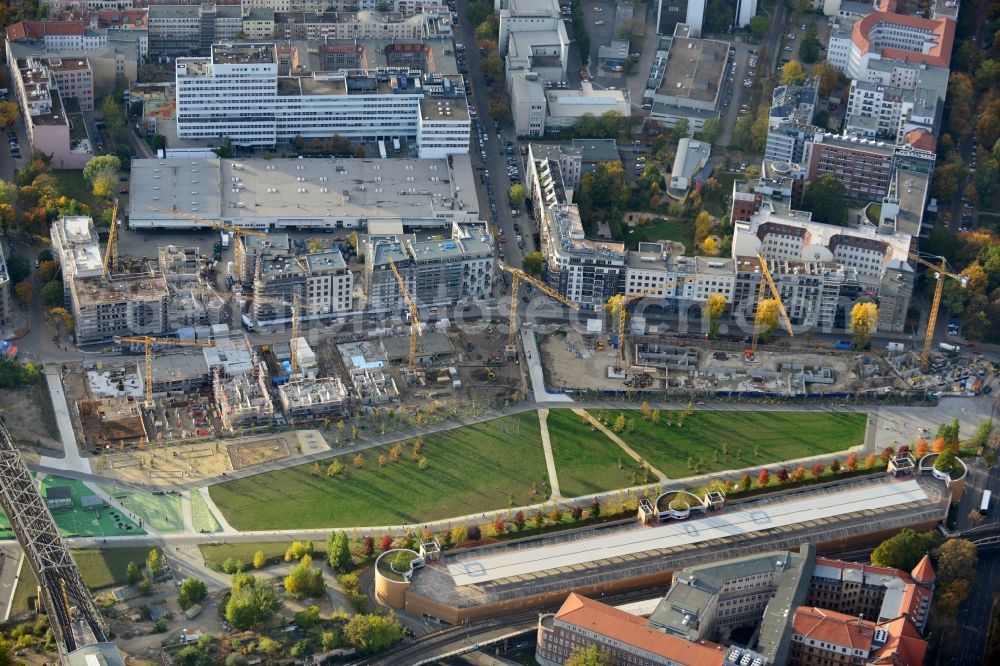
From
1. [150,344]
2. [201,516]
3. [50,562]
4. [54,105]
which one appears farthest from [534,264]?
[50,562]

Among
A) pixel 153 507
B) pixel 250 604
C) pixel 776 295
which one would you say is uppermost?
pixel 776 295

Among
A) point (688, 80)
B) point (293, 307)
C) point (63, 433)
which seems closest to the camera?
point (63, 433)

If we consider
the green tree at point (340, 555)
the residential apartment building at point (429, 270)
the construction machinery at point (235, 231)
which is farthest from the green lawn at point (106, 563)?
the residential apartment building at point (429, 270)

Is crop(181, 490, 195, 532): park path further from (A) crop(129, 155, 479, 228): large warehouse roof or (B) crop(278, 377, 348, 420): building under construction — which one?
(A) crop(129, 155, 479, 228): large warehouse roof

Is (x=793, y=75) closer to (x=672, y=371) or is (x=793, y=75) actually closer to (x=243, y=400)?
(x=672, y=371)

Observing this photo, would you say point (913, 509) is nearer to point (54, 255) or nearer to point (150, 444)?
point (150, 444)

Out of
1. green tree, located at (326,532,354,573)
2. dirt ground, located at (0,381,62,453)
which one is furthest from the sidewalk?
green tree, located at (326,532,354,573)

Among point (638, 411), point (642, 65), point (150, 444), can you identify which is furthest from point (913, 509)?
point (642, 65)
